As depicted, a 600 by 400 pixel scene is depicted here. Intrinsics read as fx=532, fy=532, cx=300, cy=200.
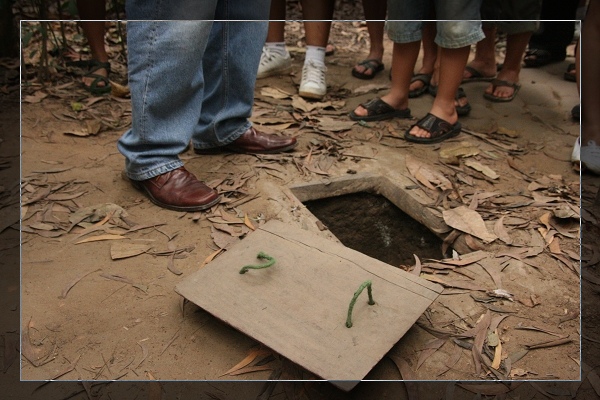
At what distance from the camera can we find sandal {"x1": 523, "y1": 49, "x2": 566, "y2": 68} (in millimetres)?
1722

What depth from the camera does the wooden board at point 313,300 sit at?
855mm

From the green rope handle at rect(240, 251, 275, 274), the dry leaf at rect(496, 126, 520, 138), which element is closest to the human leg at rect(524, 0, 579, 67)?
the dry leaf at rect(496, 126, 520, 138)

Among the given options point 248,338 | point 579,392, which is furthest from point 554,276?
point 248,338

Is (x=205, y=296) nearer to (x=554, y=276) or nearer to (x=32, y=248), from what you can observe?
(x=32, y=248)

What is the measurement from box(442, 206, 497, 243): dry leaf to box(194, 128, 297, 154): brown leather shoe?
0.57 m

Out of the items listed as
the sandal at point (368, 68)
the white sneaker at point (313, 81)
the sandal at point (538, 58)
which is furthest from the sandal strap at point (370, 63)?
the sandal at point (538, 58)

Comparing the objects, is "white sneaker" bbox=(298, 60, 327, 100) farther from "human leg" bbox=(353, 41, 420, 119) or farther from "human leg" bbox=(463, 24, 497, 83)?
"human leg" bbox=(463, 24, 497, 83)

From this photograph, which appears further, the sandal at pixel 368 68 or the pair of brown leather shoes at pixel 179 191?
the sandal at pixel 368 68

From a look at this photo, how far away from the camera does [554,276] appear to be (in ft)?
3.86

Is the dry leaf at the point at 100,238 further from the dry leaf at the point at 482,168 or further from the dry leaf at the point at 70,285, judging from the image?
the dry leaf at the point at 482,168

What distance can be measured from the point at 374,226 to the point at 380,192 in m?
0.11

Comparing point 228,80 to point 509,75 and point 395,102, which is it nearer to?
point 395,102

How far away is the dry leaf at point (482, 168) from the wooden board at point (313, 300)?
2.33ft

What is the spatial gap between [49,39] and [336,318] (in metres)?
1.37
